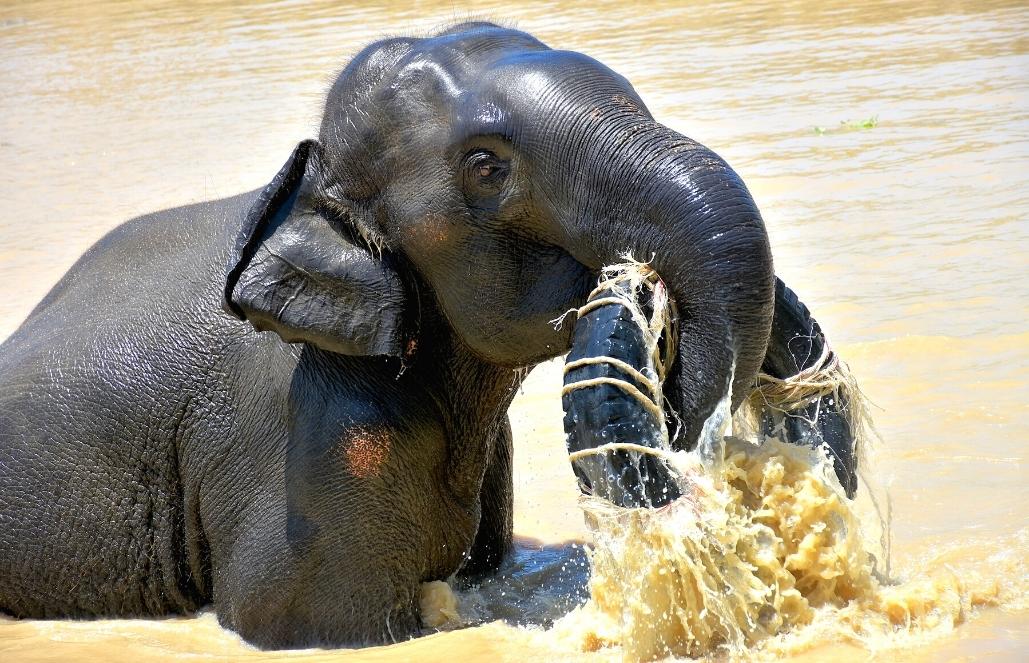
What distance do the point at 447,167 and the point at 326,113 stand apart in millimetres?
673

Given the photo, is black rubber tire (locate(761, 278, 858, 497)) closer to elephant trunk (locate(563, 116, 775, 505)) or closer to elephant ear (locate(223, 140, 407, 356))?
elephant trunk (locate(563, 116, 775, 505))

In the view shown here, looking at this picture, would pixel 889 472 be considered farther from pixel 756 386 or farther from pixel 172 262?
pixel 172 262

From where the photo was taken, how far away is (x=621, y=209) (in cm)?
434

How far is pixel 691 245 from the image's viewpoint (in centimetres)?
417

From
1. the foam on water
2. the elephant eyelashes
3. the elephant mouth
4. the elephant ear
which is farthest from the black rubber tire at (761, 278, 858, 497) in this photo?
the elephant ear

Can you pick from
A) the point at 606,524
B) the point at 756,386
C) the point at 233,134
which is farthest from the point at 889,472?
the point at 233,134

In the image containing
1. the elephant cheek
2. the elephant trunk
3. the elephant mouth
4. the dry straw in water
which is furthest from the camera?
the elephant cheek

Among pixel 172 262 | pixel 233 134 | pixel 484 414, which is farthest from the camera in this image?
pixel 233 134

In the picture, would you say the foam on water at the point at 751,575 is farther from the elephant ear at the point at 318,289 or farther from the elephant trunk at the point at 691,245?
the elephant ear at the point at 318,289

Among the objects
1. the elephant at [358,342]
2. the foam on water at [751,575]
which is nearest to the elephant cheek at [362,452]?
the elephant at [358,342]

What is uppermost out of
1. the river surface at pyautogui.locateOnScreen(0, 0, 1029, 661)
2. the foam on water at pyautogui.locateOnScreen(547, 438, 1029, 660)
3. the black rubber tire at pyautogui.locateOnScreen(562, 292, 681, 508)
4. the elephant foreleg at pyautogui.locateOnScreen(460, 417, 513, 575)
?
the black rubber tire at pyautogui.locateOnScreen(562, 292, 681, 508)

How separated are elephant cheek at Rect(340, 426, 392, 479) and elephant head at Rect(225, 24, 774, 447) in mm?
313

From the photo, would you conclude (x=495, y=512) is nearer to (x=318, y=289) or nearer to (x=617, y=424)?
(x=318, y=289)

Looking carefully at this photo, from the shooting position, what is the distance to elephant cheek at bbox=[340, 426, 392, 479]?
204 inches
